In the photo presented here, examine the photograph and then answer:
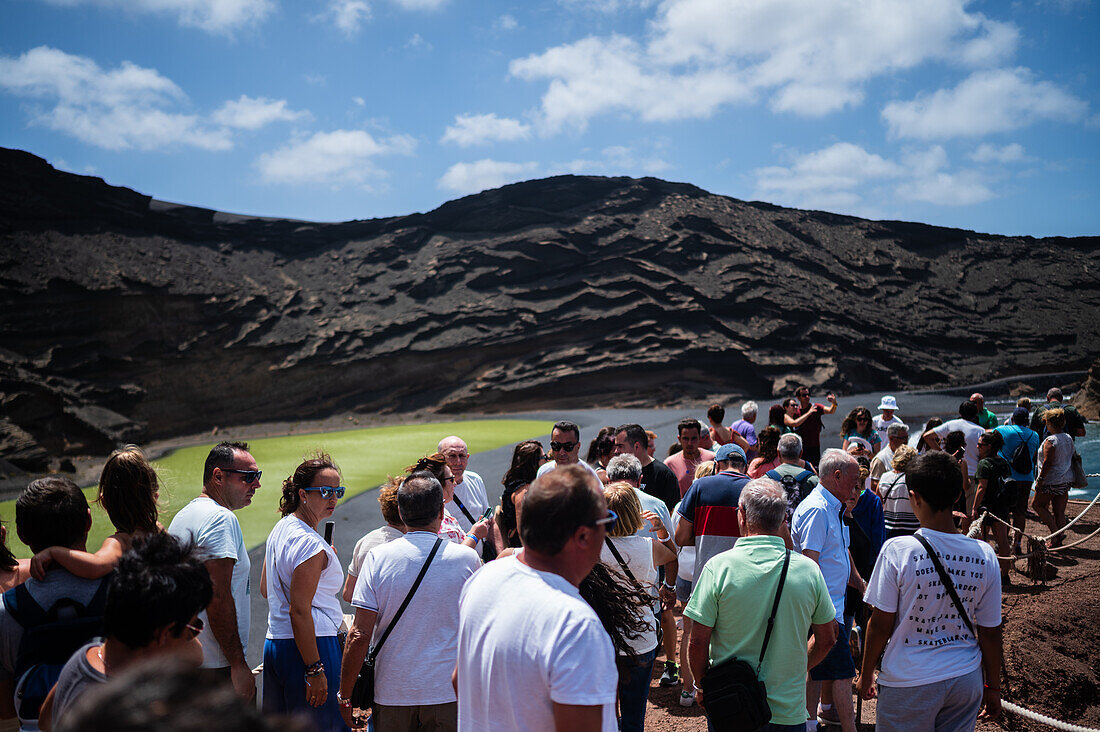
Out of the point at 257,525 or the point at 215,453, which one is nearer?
the point at 215,453

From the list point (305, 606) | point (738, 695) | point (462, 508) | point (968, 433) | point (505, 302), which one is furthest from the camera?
point (505, 302)

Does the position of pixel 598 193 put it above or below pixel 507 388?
above

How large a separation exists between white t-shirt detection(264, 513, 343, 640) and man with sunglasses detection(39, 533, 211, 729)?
1.46m

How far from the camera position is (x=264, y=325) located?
3869 centimetres

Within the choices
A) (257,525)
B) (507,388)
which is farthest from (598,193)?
(257,525)

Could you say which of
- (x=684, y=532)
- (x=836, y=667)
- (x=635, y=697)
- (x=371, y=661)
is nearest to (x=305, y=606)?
(x=371, y=661)

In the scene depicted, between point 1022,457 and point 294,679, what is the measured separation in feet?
29.4

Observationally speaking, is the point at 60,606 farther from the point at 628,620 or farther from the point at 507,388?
the point at 507,388

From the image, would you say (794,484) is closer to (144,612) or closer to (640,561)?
(640,561)

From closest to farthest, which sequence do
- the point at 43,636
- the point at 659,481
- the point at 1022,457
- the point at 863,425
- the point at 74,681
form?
1. the point at 74,681
2. the point at 43,636
3. the point at 659,481
4. the point at 1022,457
5. the point at 863,425

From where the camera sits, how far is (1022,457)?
912 cm

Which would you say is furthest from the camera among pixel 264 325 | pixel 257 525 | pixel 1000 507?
pixel 264 325

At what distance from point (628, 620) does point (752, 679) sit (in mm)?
611

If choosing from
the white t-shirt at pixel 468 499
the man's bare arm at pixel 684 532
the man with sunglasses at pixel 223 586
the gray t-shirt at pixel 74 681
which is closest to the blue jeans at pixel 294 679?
the man with sunglasses at pixel 223 586
